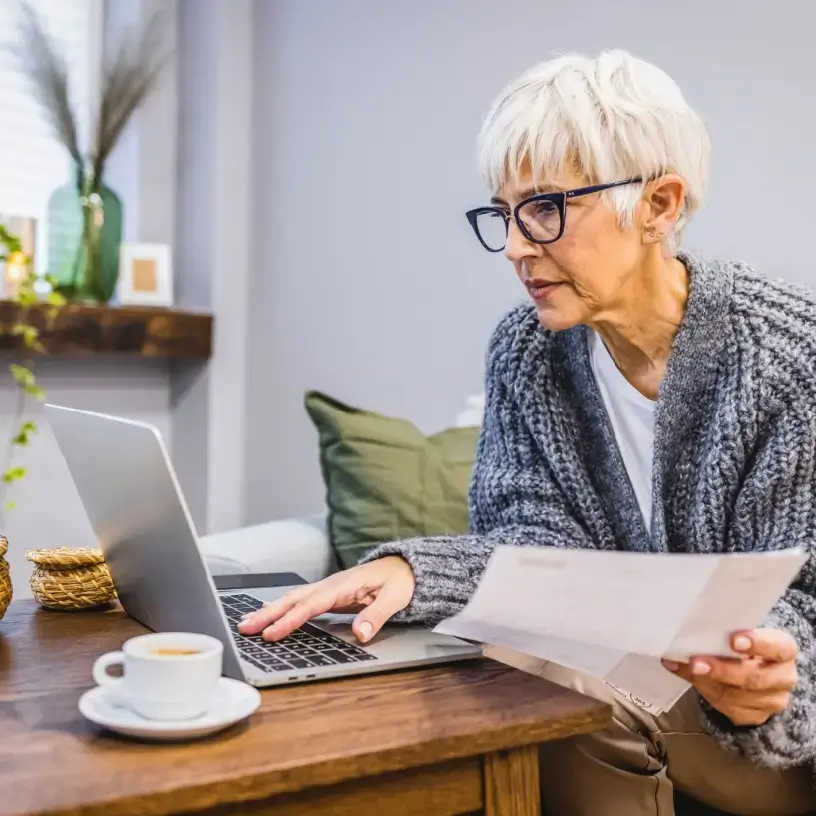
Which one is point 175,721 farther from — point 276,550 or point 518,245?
point 276,550

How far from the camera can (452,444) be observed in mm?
1841

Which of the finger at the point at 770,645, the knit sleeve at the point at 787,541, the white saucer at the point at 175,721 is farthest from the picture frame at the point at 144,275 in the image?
the finger at the point at 770,645

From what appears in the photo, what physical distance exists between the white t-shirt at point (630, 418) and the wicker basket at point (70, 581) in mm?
617

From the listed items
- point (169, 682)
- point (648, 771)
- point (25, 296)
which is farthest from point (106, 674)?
point (648, 771)

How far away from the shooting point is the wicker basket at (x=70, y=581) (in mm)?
1139

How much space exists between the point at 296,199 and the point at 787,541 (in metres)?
1.77

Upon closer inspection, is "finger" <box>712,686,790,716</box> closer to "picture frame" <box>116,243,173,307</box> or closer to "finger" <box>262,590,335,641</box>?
"finger" <box>262,590,335,641</box>

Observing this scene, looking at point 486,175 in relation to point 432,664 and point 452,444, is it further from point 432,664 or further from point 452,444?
point 452,444

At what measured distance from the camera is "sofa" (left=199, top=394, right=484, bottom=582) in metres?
1.69

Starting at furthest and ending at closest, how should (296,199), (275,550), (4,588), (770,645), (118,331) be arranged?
(296,199) → (118,331) → (275,550) → (4,588) → (770,645)

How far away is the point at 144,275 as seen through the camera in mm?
2566

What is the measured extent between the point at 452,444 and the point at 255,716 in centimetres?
107

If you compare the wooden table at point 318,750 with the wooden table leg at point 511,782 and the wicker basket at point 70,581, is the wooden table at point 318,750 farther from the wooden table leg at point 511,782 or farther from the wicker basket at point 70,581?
the wicker basket at point 70,581

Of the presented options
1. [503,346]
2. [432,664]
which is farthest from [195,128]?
[432,664]
